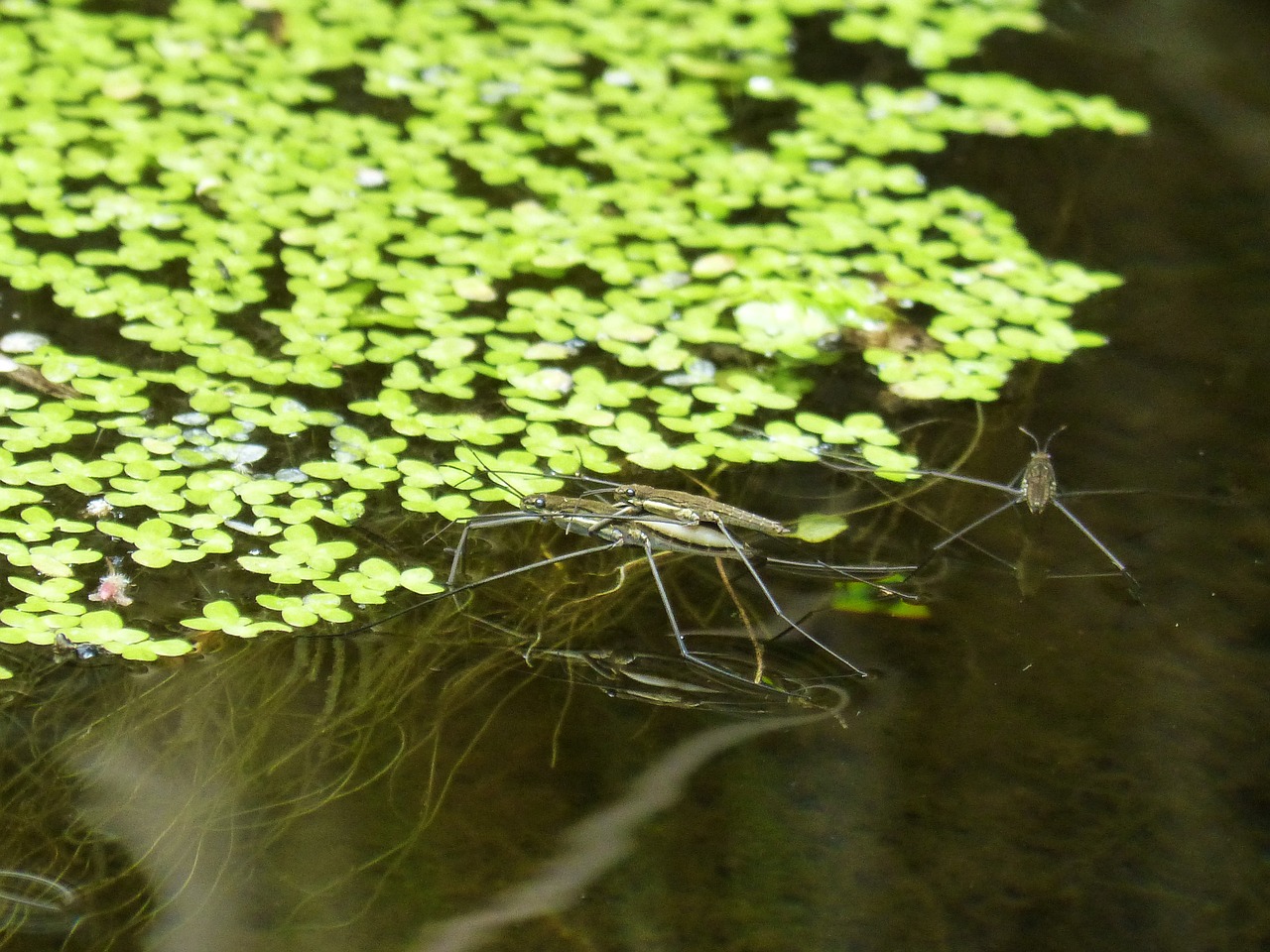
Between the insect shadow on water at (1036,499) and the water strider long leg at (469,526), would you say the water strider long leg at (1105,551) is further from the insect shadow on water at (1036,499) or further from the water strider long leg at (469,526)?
the water strider long leg at (469,526)

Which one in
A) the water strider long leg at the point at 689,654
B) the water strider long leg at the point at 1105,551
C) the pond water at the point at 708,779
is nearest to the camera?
the pond water at the point at 708,779

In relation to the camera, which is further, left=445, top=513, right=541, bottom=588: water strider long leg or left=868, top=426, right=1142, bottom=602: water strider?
left=868, top=426, right=1142, bottom=602: water strider

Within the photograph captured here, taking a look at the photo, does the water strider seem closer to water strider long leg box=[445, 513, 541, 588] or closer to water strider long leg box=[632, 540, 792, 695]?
water strider long leg box=[632, 540, 792, 695]

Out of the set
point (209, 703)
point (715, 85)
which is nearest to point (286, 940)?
point (209, 703)

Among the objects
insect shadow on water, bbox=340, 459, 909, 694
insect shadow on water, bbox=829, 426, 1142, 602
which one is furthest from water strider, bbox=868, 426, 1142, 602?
insect shadow on water, bbox=340, 459, 909, 694

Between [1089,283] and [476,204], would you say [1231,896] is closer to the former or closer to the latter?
[1089,283]

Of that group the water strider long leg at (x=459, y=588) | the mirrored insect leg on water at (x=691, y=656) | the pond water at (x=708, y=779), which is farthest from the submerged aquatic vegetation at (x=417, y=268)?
the mirrored insect leg on water at (x=691, y=656)
